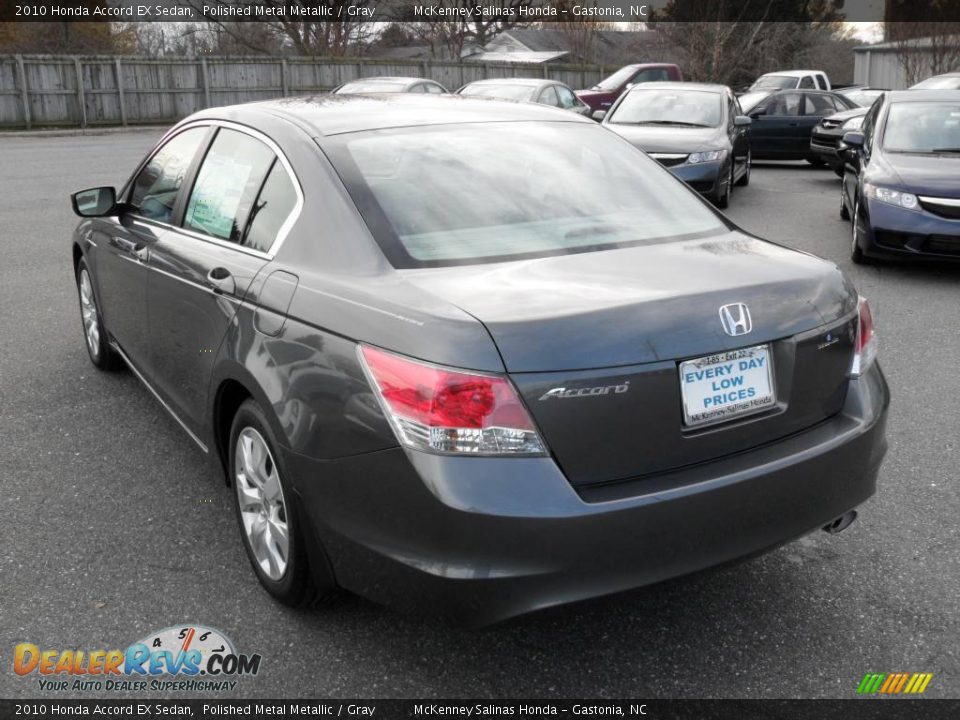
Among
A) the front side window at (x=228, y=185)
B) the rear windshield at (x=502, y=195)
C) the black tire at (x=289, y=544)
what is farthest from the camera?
the front side window at (x=228, y=185)

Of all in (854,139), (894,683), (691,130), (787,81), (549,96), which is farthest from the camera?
(787,81)

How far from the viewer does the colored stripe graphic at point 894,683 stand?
2781mm

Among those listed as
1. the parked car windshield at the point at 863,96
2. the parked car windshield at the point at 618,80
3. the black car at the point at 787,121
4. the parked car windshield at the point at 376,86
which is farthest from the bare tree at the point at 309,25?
the black car at the point at 787,121

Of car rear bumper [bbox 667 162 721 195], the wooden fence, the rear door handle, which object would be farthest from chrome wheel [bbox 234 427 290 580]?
the wooden fence

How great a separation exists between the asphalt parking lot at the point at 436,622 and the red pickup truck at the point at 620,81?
18.8 meters

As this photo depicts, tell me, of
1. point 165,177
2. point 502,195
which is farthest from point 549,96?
point 502,195

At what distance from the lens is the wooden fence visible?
1102 inches

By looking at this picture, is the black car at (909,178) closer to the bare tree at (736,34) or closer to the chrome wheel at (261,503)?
the chrome wheel at (261,503)

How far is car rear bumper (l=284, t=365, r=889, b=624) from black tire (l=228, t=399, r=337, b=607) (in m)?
0.13

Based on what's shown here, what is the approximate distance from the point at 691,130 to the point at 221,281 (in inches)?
400

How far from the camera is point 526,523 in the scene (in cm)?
239

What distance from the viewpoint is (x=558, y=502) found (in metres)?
2.42

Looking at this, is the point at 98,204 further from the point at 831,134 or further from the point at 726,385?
the point at 831,134

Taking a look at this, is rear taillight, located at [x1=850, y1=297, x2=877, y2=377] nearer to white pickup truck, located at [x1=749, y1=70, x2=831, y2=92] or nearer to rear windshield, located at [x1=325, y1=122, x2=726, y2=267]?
rear windshield, located at [x1=325, y1=122, x2=726, y2=267]
